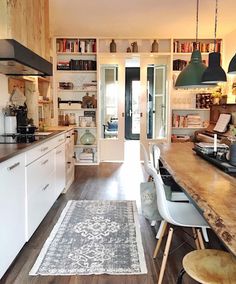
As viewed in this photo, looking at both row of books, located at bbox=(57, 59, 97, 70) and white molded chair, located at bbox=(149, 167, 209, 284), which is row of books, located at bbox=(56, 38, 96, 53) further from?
white molded chair, located at bbox=(149, 167, 209, 284)

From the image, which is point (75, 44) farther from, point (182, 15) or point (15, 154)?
point (15, 154)

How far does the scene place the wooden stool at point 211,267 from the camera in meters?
1.37

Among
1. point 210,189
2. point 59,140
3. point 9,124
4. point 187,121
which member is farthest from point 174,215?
point 187,121

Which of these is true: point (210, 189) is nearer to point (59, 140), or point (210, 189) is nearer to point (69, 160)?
point (59, 140)

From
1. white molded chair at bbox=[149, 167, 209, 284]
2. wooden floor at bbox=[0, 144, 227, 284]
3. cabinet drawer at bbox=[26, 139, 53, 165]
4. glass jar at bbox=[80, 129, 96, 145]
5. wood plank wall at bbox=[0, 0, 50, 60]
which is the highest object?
wood plank wall at bbox=[0, 0, 50, 60]

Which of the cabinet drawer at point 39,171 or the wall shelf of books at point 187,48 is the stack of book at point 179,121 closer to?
the wall shelf of books at point 187,48

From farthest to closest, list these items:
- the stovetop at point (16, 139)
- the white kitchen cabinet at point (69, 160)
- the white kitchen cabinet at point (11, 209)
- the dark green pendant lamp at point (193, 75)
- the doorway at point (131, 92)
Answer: the doorway at point (131, 92) → the white kitchen cabinet at point (69, 160) → the dark green pendant lamp at point (193, 75) → the stovetop at point (16, 139) → the white kitchen cabinet at point (11, 209)

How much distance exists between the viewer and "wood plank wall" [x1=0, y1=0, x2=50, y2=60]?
2576 mm

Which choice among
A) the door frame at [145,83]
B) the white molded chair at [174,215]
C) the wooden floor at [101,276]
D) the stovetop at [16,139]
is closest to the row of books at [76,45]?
the door frame at [145,83]

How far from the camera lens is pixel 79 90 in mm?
6480

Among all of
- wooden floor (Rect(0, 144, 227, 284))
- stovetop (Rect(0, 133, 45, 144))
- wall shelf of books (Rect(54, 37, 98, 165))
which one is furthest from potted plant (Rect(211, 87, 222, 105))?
stovetop (Rect(0, 133, 45, 144))

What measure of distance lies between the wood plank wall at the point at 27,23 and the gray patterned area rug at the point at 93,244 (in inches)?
73.4

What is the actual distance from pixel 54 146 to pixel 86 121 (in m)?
3.04

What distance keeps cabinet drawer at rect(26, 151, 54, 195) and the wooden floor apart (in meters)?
0.49
